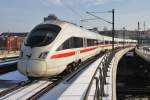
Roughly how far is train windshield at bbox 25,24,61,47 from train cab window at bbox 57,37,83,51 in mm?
738

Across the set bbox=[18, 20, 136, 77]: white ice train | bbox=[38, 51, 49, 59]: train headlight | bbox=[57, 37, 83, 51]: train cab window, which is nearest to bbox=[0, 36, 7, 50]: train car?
bbox=[57, 37, 83, 51]: train cab window

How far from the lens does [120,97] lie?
100.0 ft

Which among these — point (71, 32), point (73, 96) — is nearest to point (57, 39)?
point (71, 32)

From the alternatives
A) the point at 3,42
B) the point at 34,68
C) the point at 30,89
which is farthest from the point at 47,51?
the point at 3,42

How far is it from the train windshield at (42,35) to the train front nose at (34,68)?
3.37 feet

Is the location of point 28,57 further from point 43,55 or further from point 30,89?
point 30,89

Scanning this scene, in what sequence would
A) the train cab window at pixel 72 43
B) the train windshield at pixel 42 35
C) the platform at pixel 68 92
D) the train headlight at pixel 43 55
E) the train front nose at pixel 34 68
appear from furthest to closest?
1. the train cab window at pixel 72 43
2. the train windshield at pixel 42 35
3. the train headlight at pixel 43 55
4. the train front nose at pixel 34 68
5. the platform at pixel 68 92

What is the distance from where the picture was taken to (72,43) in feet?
63.6

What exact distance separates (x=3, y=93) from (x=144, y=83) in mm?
39118

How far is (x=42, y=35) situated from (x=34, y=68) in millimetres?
2055

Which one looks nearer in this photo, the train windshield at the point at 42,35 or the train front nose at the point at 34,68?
the train front nose at the point at 34,68

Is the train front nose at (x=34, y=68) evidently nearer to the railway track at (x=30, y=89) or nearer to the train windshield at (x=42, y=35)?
the railway track at (x=30, y=89)

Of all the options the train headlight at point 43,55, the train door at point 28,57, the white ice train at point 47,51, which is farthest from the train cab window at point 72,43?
the train door at point 28,57

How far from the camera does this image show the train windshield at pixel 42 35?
16.2m
